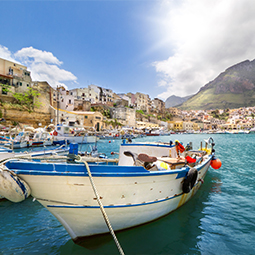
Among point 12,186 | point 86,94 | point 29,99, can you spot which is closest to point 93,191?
point 12,186

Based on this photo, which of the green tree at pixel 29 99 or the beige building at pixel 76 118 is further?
the beige building at pixel 76 118

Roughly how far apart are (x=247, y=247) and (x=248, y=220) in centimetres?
166

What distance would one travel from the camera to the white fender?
9.69ft

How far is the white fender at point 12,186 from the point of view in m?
2.95

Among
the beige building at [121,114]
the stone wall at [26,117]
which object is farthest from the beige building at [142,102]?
the stone wall at [26,117]

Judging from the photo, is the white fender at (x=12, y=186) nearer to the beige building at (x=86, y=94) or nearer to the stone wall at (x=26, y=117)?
the stone wall at (x=26, y=117)

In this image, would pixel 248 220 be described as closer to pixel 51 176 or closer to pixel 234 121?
pixel 51 176

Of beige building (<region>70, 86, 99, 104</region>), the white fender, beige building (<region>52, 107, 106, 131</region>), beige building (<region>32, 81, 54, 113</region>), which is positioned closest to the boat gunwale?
the white fender

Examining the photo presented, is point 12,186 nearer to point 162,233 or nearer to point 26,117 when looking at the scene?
point 162,233

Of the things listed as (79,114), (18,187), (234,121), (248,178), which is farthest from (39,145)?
(234,121)

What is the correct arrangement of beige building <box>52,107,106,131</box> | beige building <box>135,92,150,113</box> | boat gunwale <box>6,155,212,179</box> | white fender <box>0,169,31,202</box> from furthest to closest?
beige building <box>135,92,150,113</box> → beige building <box>52,107,106,131</box> → boat gunwale <box>6,155,212,179</box> → white fender <box>0,169,31,202</box>

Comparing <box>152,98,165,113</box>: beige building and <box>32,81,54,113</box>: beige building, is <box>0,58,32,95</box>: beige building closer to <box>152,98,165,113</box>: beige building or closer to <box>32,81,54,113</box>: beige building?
<box>32,81,54,113</box>: beige building

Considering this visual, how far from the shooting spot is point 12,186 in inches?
119

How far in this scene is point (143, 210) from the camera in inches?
169
